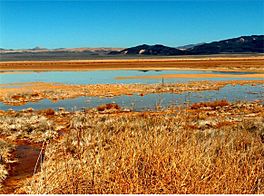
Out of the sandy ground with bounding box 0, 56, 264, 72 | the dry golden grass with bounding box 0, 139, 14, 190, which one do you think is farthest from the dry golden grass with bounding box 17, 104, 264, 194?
the sandy ground with bounding box 0, 56, 264, 72

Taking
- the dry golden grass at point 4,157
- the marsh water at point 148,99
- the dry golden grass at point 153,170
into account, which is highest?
the dry golden grass at point 153,170

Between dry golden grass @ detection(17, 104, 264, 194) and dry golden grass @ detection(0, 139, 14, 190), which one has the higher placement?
dry golden grass @ detection(17, 104, 264, 194)

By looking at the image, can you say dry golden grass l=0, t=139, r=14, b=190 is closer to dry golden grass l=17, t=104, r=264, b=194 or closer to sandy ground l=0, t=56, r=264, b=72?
dry golden grass l=17, t=104, r=264, b=194

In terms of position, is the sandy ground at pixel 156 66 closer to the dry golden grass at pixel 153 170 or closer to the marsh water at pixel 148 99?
the marsh water at pixel 148 99

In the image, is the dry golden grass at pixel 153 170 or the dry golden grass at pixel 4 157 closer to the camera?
the dry golden grass at pixel 153 170

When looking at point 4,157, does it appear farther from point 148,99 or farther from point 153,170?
point 148,99

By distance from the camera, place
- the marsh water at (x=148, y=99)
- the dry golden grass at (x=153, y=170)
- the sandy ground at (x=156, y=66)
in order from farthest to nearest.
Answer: the sandy ground at (x=156, y=66)
the marsh water at (x=148, y=99)
the dry golden grass at (x=153, y=170)

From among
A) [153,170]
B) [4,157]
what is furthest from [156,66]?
[153,170]

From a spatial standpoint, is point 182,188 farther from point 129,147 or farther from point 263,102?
point 263,102

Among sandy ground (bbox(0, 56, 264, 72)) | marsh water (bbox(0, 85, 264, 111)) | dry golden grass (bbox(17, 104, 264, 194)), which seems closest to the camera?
dry golden grass (bbox(17, 104, 264, 194))

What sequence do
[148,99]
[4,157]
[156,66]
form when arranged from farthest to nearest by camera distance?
1. [156,66]
2. [148,99]
3. [4,157]

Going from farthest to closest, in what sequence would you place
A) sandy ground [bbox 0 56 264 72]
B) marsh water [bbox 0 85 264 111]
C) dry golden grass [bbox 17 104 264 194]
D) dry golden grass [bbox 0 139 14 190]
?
sandy ground [bbox 0 56 264 72] → marsh water [bbox 0 85 264 111] → dry golden grass [bbox 0 139 14 190] → dry golden grass [bbox 17 104 264 194]

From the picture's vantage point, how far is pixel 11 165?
437 inches

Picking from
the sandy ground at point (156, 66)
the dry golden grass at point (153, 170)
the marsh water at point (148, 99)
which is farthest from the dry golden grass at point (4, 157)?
the sandy ground at point (156, 66)
